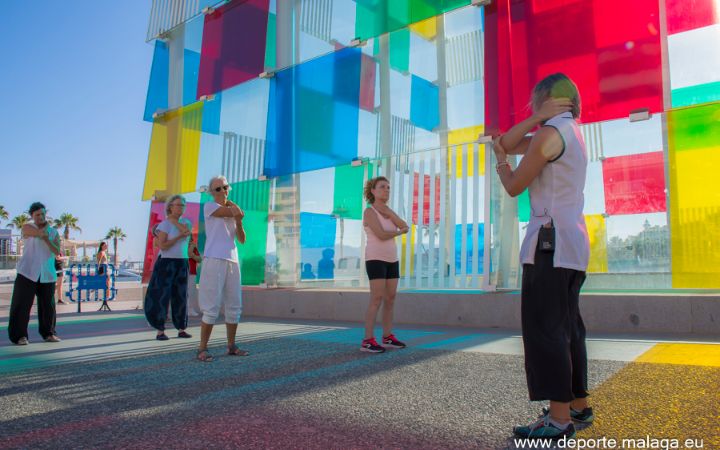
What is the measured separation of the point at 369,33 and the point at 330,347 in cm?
584

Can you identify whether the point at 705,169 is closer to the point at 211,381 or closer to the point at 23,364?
the point at 211,381

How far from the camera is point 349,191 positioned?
9.09m

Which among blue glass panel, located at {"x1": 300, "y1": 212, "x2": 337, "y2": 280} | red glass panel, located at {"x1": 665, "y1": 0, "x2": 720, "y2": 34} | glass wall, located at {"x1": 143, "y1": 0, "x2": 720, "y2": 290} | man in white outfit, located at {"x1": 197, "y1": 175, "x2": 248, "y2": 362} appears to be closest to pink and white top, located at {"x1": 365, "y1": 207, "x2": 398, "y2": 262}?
man in white outfit, located at {"x1": 197, "y1": 175, "x2": 248, "y2": 362}

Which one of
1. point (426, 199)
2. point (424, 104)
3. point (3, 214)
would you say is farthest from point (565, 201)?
point (3, 214)

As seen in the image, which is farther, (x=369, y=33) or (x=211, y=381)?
(x=369, y=33)

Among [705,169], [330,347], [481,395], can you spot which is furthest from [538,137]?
[705,169]

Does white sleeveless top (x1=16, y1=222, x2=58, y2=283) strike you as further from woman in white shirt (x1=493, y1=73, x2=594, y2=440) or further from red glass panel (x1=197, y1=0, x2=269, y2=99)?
woman in white shirt (x1=493, y1=73, x2=594, y2=440)

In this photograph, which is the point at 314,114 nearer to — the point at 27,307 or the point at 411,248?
the point at 411,248

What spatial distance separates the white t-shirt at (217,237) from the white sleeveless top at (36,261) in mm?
2758

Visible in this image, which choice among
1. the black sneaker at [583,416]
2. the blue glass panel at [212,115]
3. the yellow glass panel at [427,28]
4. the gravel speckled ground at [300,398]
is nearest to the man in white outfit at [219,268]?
the gravel speckled ground at [300,398]

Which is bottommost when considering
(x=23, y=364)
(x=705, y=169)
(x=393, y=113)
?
(x=23, y=364)

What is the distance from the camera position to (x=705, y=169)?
5.87m

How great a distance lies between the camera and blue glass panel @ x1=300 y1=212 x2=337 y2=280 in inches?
369

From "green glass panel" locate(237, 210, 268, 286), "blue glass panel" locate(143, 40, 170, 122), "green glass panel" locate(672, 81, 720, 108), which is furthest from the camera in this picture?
"blue glass panel" locate(143, 40, 170, 122)
